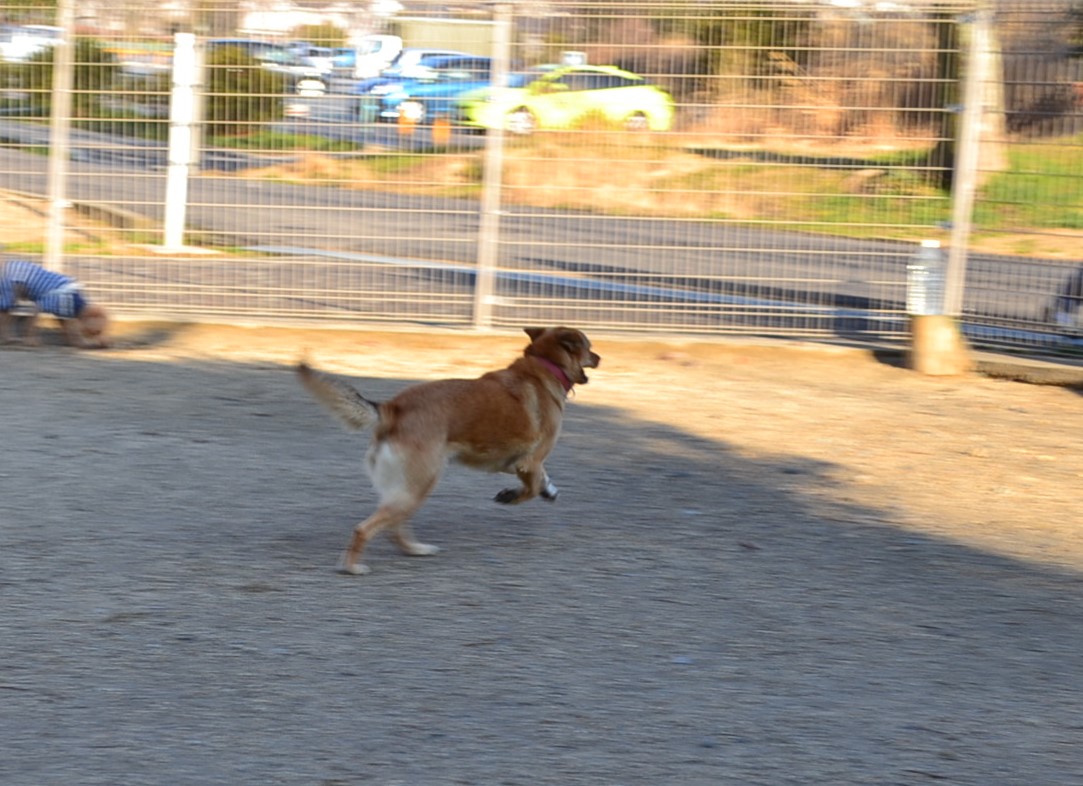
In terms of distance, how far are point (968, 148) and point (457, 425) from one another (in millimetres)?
6715

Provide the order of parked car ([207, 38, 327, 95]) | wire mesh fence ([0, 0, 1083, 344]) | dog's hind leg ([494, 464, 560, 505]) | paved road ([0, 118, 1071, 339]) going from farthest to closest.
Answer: parked car ([207, 38, 327, 95]) → paved road ([0, 118, 1071, 339]) → wire mesh fence ([0, 0, 1083, 344]) → dog's hind leg ([494, 464, 560, 505])

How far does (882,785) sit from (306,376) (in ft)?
9.65

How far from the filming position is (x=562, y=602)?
18.5 feet

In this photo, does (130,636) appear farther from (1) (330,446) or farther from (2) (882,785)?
(1) (330,446)

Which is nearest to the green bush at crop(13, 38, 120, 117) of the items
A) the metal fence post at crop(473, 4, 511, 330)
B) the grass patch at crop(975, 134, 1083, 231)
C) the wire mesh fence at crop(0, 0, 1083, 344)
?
the wire mesh fence at crop(0, 0, 1083, 344)

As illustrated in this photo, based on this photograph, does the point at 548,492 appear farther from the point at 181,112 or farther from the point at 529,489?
the point at 181,112

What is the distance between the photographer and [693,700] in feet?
15.2

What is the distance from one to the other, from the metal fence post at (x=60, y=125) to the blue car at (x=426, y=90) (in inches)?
101

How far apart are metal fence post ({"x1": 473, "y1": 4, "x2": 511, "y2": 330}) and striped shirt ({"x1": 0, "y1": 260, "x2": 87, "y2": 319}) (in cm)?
331

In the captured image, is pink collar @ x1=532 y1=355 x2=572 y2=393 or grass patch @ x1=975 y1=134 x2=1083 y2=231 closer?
pink collar @ x1=532 y1=355 x2=572 y2=393

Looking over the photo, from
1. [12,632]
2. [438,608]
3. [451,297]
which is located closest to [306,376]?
[438,608]

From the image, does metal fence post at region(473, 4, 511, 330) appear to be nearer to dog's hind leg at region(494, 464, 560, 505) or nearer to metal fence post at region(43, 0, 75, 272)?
metal fence post at region(43, 0, 75, 272)

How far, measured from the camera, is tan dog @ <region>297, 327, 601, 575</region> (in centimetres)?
597

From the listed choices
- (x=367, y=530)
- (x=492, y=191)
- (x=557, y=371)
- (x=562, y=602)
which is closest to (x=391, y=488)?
(x=367, y=530)
